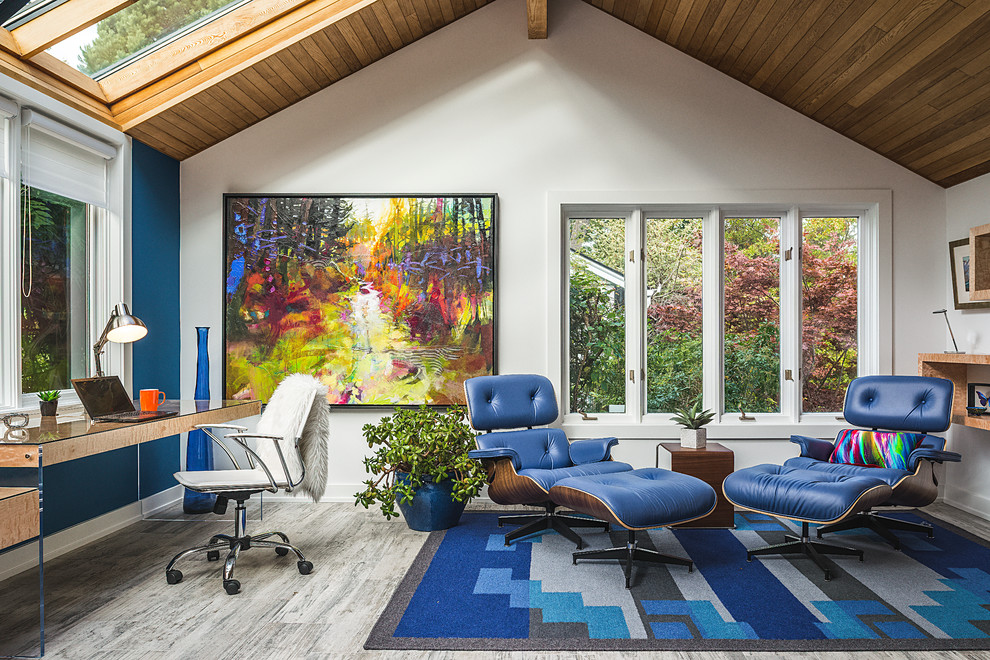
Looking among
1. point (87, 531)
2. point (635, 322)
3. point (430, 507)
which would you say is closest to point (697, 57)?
point (635, 322)

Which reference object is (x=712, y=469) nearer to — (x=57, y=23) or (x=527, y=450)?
(x=527, y=450)

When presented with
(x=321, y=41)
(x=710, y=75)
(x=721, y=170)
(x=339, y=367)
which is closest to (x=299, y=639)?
(x=339, y=367)

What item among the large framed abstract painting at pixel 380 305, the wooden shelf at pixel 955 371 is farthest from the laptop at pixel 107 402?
the wooden shelf at pixel 955 371

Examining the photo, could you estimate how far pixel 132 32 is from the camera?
11.6ft

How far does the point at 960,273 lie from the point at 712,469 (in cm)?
221

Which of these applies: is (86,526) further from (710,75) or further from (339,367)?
(710,75)

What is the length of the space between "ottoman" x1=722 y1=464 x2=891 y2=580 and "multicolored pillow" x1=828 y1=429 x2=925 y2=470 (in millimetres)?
445

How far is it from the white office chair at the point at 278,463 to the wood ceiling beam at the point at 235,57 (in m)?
1.99

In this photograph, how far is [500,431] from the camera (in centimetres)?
392

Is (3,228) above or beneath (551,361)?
above

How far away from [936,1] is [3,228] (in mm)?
4593

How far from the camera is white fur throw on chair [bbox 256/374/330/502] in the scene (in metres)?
3.00

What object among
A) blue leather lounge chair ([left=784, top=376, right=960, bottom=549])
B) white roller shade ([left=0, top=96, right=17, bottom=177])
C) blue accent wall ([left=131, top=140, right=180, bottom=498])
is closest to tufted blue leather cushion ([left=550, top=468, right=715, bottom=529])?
blue leather lounge chair ([left=784, top=376, right=960, bottom=549])

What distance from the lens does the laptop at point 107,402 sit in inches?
116
